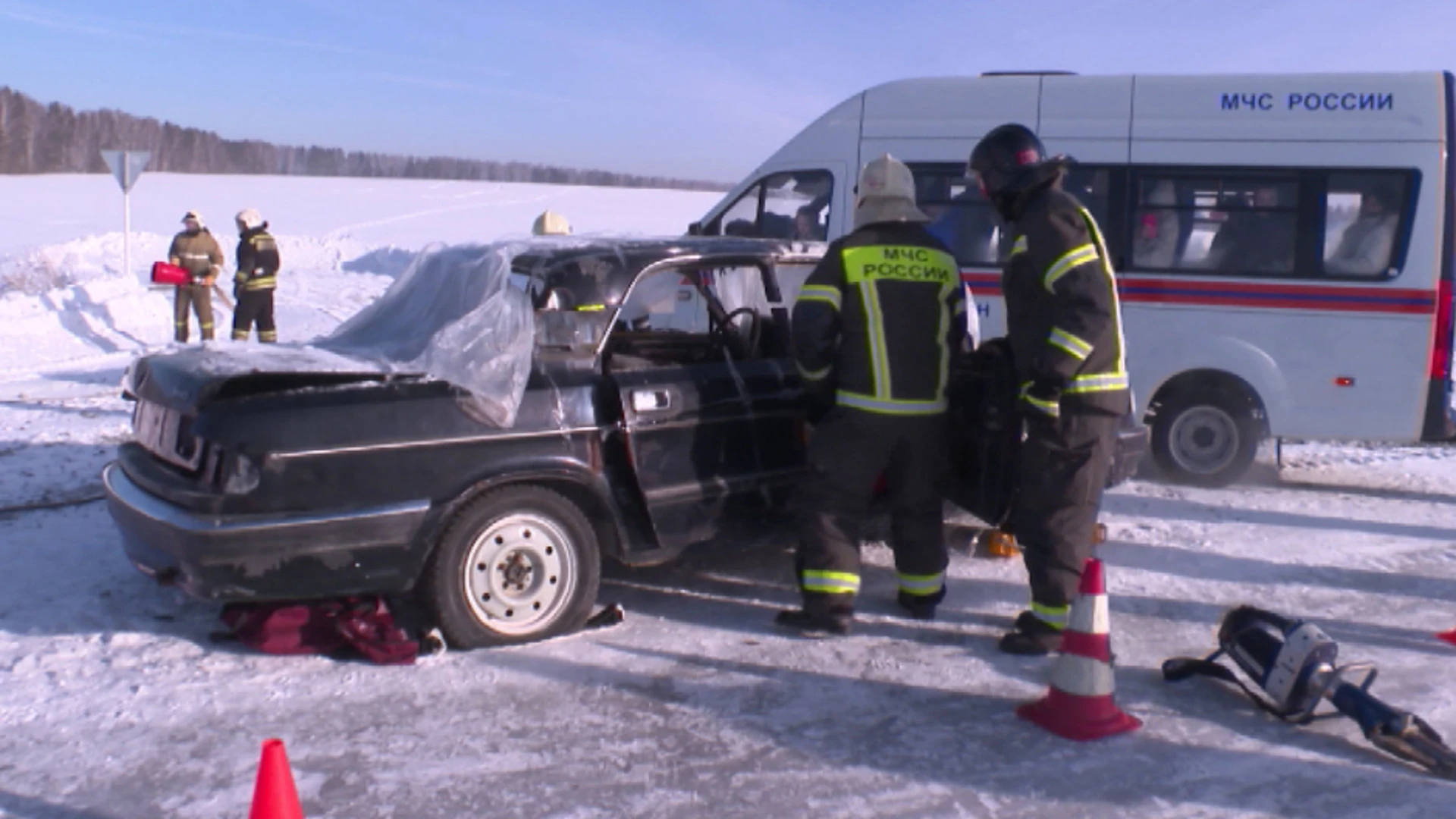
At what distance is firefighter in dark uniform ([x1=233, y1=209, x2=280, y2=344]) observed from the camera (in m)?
12.4

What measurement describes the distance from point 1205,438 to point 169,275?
10075mm

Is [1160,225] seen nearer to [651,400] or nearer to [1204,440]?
[1204,440]

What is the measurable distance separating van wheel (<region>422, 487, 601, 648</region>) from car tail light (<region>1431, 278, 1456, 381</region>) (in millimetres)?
5989

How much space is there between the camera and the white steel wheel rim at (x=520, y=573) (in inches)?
188

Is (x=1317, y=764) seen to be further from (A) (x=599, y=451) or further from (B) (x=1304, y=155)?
(B) (x=1304, y=155)

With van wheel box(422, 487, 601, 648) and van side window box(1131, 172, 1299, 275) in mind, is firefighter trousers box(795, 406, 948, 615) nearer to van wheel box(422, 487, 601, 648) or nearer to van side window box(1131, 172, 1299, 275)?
van wheel box(422, 487, 601, 648)

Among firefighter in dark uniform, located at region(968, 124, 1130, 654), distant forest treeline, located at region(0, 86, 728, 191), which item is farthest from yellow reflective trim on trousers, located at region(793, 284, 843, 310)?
distant forest treeline, located at region(0, 86, 728, 191)

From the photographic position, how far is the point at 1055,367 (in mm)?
4711

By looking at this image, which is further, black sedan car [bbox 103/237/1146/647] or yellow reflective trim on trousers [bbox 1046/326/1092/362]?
yellow reflective trim on trousers [bbox 1046/326/1092/362]

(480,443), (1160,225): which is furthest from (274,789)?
(1160,225)

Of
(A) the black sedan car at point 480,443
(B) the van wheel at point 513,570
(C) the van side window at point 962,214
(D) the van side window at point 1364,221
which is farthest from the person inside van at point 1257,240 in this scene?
(B) the van wheel at point 513,570

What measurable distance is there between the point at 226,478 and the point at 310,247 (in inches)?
952

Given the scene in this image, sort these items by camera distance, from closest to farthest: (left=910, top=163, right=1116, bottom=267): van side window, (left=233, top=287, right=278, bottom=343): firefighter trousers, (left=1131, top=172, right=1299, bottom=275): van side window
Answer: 1. (left=1131, top=172, right=1299, bottom=275): van side window
2. (left=910, top=163, right=1116, bottom=267): van side window
3. (left=233, top=287, right=278, bottom=343): firefighter trousers

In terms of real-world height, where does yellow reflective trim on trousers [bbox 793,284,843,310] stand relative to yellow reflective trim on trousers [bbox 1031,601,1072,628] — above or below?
above
